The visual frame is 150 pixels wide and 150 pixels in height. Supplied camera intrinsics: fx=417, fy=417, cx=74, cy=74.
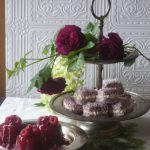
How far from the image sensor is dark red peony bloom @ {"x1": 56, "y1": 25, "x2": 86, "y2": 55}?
91 cm

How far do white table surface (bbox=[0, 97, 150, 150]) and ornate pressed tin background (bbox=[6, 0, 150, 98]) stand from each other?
0.35 feet

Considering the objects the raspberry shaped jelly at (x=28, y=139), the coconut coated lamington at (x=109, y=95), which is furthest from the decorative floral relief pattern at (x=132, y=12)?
the raspberry shaped jelly at (x=28, y=139)

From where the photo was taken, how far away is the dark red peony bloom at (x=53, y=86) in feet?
3.40

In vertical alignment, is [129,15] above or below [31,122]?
above

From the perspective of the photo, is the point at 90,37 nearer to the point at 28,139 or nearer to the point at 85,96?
the point at 85,96

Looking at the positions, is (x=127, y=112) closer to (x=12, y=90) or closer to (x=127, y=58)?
(x=127, y=58)

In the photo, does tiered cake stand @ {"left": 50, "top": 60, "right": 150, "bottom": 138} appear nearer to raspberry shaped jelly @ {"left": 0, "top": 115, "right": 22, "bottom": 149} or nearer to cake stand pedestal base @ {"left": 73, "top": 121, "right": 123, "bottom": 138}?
cake stand pedestal base @ {"left": 73, "top": 121, "right": 123, "bottom": 138}

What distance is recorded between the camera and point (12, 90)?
52.0 inches

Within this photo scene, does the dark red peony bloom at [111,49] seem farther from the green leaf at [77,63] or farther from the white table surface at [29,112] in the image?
the white table surface at [29,112]

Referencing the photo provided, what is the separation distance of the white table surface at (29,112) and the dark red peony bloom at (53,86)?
82mm

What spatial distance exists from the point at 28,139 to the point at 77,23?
55cm

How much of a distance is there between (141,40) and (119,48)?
320 millimetres

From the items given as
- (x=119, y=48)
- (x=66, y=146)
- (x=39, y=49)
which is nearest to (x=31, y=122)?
(x=66, y=146)

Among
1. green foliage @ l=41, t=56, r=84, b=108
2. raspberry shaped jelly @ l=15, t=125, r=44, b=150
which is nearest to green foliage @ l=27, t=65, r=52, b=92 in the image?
green foliage @ l=41, t=56, r=84, b=108
